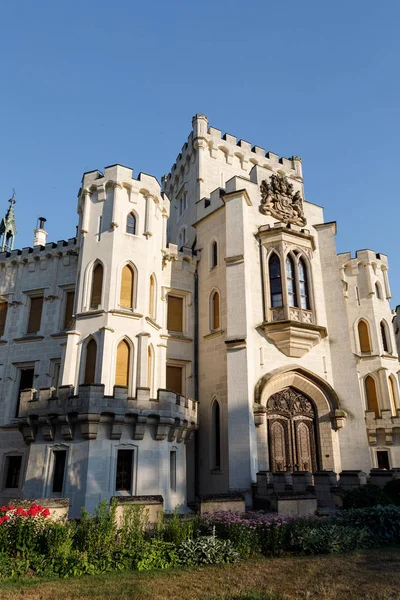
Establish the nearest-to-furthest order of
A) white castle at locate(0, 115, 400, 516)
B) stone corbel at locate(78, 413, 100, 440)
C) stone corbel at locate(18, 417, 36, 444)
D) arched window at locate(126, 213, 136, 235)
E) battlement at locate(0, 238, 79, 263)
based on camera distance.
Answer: stone corbel at locate(78, 413, 100, 440) → white castle at locate(0, 115, 400, 516) → stone corbel at locate(18, 417, 36, 444) → arched window at locate(126, 213, 136, 235) → battlement at locate(0, 238, 79, 263)

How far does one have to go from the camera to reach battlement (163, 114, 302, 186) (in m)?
29.4

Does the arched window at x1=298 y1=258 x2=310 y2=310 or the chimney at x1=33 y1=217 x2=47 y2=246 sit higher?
the chimney at x1=33 y1=217 x2=47 y2=246

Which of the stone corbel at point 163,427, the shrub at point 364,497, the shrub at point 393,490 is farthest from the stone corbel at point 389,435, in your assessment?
the stone corbel at point 163,427

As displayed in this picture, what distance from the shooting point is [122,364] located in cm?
1830

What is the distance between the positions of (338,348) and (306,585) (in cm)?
1424

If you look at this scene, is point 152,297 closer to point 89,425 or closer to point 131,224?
point 131,224

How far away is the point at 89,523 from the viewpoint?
9.98 m

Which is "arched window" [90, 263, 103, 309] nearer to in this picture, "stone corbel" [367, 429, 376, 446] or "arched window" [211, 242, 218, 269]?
"arched window" [211, 242, 218, 269]

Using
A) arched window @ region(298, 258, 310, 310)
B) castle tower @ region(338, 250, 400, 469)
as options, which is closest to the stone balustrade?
arched window @ region(298, 258, 310, 310)

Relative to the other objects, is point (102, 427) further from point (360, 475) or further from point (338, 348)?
point (338, 348)

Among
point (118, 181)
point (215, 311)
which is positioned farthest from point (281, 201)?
point (118, 181)

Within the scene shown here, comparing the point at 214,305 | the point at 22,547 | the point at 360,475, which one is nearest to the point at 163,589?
the point at 22,547

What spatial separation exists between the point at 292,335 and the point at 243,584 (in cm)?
1282

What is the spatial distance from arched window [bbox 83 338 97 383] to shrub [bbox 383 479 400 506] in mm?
11809
